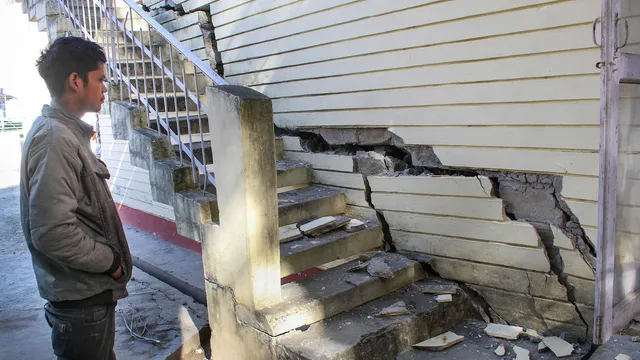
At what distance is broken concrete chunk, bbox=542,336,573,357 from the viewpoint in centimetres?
297

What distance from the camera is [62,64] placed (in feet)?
7.17

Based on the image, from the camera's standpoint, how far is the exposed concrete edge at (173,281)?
186 inches

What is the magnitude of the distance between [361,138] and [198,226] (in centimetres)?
170

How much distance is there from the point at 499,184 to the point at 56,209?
2.88m

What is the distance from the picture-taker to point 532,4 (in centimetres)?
302

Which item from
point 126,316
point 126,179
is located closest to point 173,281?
point 126,316

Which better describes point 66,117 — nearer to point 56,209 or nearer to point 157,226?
point 56,209

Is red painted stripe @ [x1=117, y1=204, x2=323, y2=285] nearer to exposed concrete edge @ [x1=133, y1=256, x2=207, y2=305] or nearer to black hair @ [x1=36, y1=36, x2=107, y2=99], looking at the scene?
exposed concrete edge @ [x1=133, y1=256, x2=207, y2=305]

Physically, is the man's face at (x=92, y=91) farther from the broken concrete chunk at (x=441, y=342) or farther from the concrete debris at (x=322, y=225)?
the broken concrete chunk at (x=441, y=342)

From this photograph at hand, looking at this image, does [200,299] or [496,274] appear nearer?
[496,274]

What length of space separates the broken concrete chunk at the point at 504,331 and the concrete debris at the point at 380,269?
0.78 m

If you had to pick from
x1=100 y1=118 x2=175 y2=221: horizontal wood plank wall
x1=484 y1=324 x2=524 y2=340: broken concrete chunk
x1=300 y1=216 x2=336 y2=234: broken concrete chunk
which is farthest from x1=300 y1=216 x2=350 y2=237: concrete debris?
x1=100 y1=118 x2=175 y2=221: horizontal wood plank wall

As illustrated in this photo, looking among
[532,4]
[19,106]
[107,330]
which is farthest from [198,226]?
[19,106]

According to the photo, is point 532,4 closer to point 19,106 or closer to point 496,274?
point 496,274
